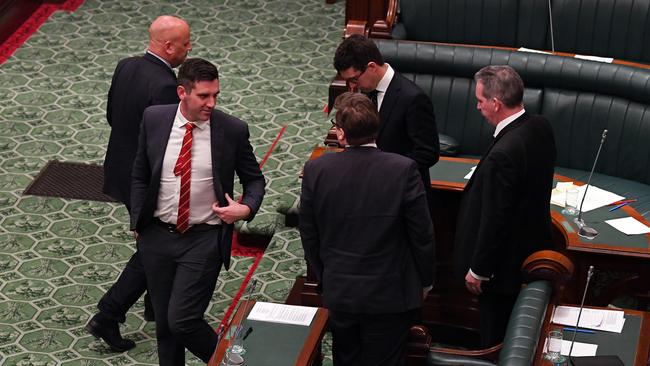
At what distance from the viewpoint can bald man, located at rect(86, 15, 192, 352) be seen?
5.09m

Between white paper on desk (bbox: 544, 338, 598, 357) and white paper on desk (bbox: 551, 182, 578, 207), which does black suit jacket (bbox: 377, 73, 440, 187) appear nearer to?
white paper on desk (bbox: 551, 182, 578, 207)

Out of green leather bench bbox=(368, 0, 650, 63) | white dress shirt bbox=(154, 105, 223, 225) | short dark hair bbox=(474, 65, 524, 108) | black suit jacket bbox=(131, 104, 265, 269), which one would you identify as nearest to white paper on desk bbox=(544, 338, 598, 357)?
short dark hair bbox=(474, 65, 524, 108)

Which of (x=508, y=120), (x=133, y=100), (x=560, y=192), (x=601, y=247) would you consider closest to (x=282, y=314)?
(x=508, y=120)

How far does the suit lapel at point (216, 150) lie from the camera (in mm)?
4543

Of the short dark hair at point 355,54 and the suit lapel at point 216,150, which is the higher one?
the short dark hair at point 355,54

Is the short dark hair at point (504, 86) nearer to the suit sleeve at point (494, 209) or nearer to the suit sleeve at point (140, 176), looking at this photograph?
the suit sleeve at point (494, 209)

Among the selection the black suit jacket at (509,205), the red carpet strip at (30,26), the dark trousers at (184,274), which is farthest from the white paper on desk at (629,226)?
the red carpet strip at (30,26)

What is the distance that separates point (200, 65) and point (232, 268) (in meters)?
2.14

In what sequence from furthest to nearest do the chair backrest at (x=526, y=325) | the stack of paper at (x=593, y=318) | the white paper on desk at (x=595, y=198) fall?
1. the white paper on desk at (x=595, y=198)
2. the stack of paper at (x=593, y=318)
3. the chair backrest at (x=526, y=325)

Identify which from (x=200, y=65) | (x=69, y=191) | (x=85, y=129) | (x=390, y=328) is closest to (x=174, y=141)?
(x=200, y=65)

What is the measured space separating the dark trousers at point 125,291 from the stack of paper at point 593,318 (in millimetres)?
2017

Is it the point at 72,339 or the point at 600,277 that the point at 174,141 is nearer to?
the point at 72,339

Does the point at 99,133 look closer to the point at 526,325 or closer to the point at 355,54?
the point at 355,54

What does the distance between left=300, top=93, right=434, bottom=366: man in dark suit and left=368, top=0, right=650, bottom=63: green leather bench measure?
317cm
